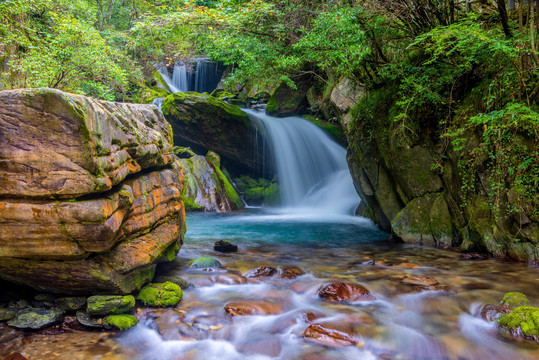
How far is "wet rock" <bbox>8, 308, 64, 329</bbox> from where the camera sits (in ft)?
11.1

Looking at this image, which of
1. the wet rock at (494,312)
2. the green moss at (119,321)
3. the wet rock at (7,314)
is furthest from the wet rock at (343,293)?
the wet rock at (7,314)

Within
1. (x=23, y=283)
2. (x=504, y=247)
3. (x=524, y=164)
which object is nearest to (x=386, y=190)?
(x=504, y=247)

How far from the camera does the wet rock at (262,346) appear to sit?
3430 mm

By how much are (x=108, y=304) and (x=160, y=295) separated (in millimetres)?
692

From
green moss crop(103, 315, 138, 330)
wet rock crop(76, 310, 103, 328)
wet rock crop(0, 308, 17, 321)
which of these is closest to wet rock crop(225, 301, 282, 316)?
green moss crop(103, 315, 138, 330)

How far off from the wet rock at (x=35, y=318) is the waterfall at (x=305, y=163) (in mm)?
12075

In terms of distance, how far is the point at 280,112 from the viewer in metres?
17.3

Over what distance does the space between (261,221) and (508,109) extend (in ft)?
29.0

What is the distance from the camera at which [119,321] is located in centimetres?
356

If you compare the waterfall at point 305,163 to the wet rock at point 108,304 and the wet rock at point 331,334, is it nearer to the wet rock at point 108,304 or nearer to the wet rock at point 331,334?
the wet rock at point 331,334

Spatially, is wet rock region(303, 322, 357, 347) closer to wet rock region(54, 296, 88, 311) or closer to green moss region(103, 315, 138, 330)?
green moss region(103, 315, 138, 330)

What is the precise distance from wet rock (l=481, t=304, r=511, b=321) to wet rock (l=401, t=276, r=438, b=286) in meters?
0.84

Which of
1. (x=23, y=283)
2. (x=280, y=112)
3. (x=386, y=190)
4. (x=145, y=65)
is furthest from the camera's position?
(x=145, y=65)

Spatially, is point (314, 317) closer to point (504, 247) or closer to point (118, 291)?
point (118, 291)
